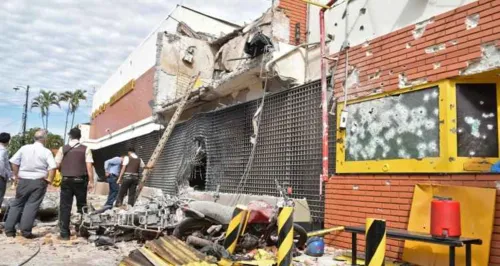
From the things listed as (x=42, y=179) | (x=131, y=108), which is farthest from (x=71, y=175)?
(x=131, y=108)

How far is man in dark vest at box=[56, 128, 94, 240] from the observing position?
6.93 meters

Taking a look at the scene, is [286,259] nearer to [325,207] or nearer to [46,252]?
[325,207]

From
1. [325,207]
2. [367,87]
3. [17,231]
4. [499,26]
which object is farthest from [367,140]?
[17,231]

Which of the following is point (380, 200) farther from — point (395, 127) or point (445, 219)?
point (445, 219)

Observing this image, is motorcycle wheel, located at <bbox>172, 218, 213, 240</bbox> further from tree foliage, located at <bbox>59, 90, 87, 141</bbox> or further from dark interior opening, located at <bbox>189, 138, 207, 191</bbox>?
tree foliage, located at <bbox>59, 90, 87, 141</bbox>

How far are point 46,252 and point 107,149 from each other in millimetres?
16780

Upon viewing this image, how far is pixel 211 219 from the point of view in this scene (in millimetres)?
6156

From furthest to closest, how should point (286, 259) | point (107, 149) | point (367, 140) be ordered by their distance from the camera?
point (107, 149) < point (367, 140) < point (286, 259)

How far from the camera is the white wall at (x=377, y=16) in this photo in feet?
17.1

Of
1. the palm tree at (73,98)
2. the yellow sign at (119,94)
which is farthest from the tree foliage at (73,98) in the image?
the yellow sign at (119,94)

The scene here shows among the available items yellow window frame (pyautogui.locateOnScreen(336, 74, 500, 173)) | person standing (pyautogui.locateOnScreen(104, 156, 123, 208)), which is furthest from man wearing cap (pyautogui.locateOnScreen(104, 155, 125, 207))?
yellow window frame (pyautogui.locateOnScreen(336, 74, 500, 173))

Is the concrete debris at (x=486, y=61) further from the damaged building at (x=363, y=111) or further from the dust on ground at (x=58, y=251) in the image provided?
the dust on ground at (x=58, y=251)

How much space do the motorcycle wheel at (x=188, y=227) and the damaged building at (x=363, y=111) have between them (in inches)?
66.2

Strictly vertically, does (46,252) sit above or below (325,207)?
below
